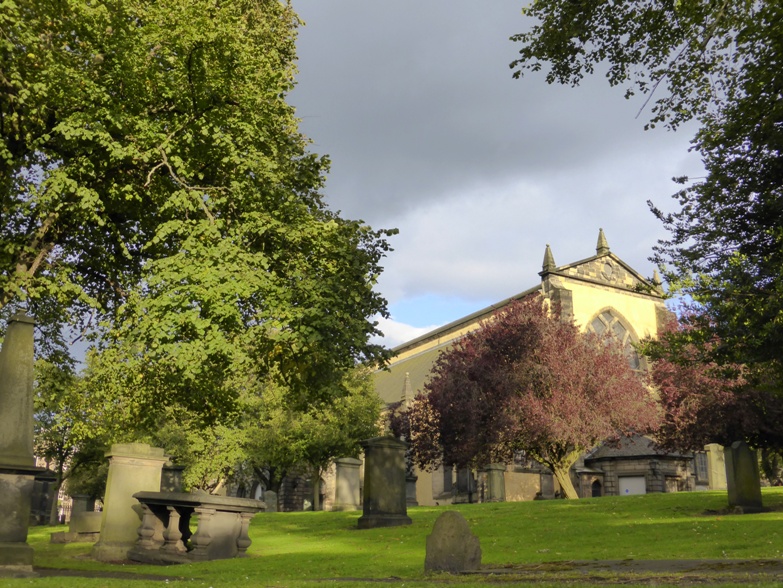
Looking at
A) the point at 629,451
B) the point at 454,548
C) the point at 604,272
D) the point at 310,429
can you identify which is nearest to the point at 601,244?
the point at 604,272

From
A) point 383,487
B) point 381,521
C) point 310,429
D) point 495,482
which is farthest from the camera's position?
point 310,429

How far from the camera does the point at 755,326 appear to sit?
49.2 ft

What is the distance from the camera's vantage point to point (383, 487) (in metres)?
20.1

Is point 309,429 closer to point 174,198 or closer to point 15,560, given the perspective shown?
point 174,198

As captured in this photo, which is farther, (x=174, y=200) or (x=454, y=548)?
(x=174, y=200)

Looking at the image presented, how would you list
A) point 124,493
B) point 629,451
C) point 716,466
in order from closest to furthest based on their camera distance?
point 124,493, point 716,466, point 629,451

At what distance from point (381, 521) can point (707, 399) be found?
1310cm

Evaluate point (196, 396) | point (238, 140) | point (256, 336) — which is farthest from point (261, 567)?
point (238, 140)

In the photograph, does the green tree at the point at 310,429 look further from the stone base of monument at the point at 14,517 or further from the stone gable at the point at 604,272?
the stone base of monument at the point at 14,517

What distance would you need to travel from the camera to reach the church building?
40812 millimetres

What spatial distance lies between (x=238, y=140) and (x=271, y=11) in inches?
290

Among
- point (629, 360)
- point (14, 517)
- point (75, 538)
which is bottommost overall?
point (75, 538)

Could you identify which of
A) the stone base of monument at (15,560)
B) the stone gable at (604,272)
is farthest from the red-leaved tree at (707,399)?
the stone gable at (604,272)

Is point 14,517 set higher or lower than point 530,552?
higher
